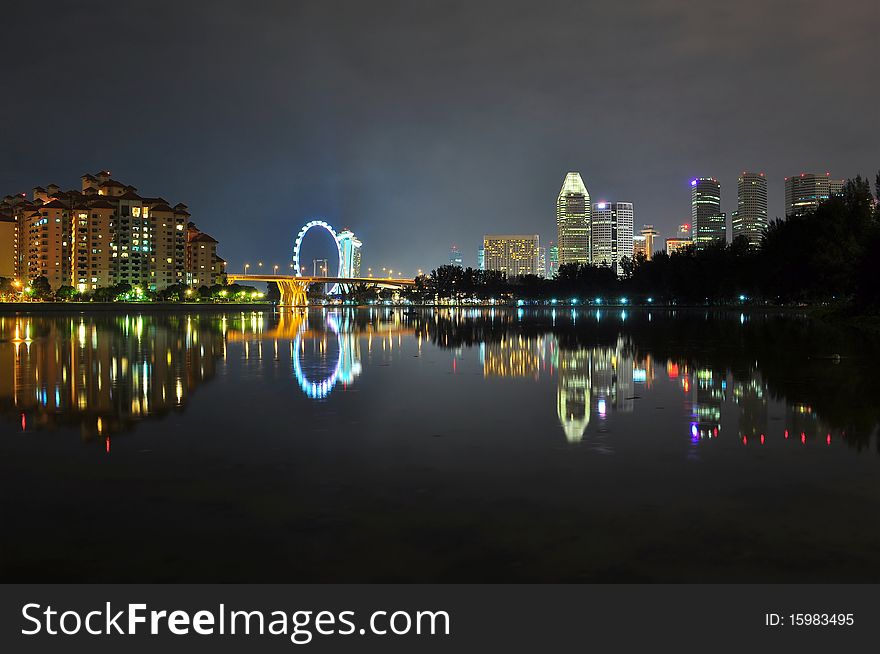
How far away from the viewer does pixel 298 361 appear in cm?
2709

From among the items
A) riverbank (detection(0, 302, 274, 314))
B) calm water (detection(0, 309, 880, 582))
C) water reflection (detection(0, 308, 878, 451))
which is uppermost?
riverbank (detection(0, 302, 274, 314))

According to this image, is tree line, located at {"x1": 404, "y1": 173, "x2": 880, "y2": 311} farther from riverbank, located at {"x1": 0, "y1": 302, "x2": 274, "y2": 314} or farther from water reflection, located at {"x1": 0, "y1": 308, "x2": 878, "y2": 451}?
riverbank, located at {"x1": 0, "y1": 302, "x2": 274, "y2": 314}

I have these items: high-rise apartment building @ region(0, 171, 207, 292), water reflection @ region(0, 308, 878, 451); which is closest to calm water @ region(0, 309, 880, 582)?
water reflection @ region(0, 308, 878, 451)

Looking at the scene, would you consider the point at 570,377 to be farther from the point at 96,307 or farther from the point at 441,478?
the point at 96,307

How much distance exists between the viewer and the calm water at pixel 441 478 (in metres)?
6.54

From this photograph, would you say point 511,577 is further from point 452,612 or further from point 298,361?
point 298,361

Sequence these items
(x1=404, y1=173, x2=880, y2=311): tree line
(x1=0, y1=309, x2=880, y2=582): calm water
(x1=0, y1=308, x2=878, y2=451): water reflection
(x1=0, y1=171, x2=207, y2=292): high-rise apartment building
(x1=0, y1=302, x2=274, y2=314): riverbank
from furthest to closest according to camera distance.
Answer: (x1=0, y1=171, x2=207, y2=292): high-rise apartment building < (x1=0, y1=302, x2=274, y2=314): riverbank < (x1=404, y1=173, x2=880, y2=311): tree line < (x1=0, y1=308, x2=878, y2=451): water reflection < (x1=0, y1=309, x2=880, y2=582): calm water

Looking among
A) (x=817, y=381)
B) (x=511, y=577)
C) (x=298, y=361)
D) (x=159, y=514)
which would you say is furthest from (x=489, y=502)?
(x=298, y=361)

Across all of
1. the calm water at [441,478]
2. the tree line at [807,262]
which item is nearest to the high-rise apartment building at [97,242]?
the tree line at [807,262]

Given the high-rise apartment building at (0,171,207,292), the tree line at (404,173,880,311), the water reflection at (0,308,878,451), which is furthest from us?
the high-rise apartment building at (0,171,207,292)

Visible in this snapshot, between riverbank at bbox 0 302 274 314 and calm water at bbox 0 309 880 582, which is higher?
riverbank at bbox 0 302 274 314

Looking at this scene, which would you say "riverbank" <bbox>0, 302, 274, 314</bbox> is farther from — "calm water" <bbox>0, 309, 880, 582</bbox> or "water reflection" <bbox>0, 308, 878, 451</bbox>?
"calm water" <bbox>0, 309, 880, 582</bbox>

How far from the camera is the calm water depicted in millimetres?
6535

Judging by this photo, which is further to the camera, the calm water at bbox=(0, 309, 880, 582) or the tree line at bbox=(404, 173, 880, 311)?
the tree line at bbox=(404, 173, 880, 311)
